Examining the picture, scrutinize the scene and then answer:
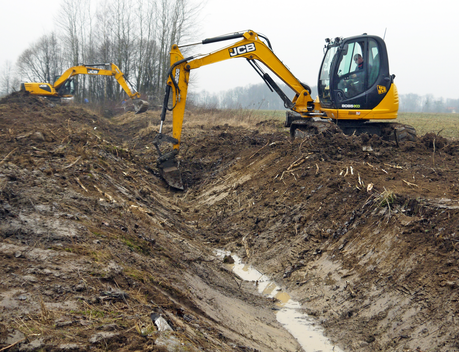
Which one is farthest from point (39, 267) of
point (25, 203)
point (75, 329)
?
point (25, 203)

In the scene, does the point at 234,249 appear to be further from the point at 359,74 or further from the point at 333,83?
the point at 359,74

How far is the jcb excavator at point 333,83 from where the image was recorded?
32.0 ft

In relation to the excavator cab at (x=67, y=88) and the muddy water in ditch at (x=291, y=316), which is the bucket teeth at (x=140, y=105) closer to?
the excavator cab at (x=67, y=88)

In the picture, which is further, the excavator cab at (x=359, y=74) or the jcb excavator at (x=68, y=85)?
the jcb excavator at (x=68, y=85)

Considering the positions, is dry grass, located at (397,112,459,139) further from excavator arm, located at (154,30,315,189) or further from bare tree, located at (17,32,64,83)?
bare tree, located at (17,32,64,83)

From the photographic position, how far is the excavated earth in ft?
9.59

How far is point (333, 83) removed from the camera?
10336 millimetres

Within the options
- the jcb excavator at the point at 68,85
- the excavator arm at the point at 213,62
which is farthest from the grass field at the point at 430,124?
the jcb excavator at the point at 68,85

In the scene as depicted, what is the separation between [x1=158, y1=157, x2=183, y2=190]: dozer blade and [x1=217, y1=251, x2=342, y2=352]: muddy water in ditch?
4591 millimetres

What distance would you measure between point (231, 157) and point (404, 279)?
7.32 m

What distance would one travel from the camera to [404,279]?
4.27m

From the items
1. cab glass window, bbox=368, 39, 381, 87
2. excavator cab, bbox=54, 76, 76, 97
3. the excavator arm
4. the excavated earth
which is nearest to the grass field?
cab glass window, bbox=368, 39, 381, 87

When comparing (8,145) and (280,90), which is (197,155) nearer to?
(280,90)

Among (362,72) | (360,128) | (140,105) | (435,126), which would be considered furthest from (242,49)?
(435,126)
